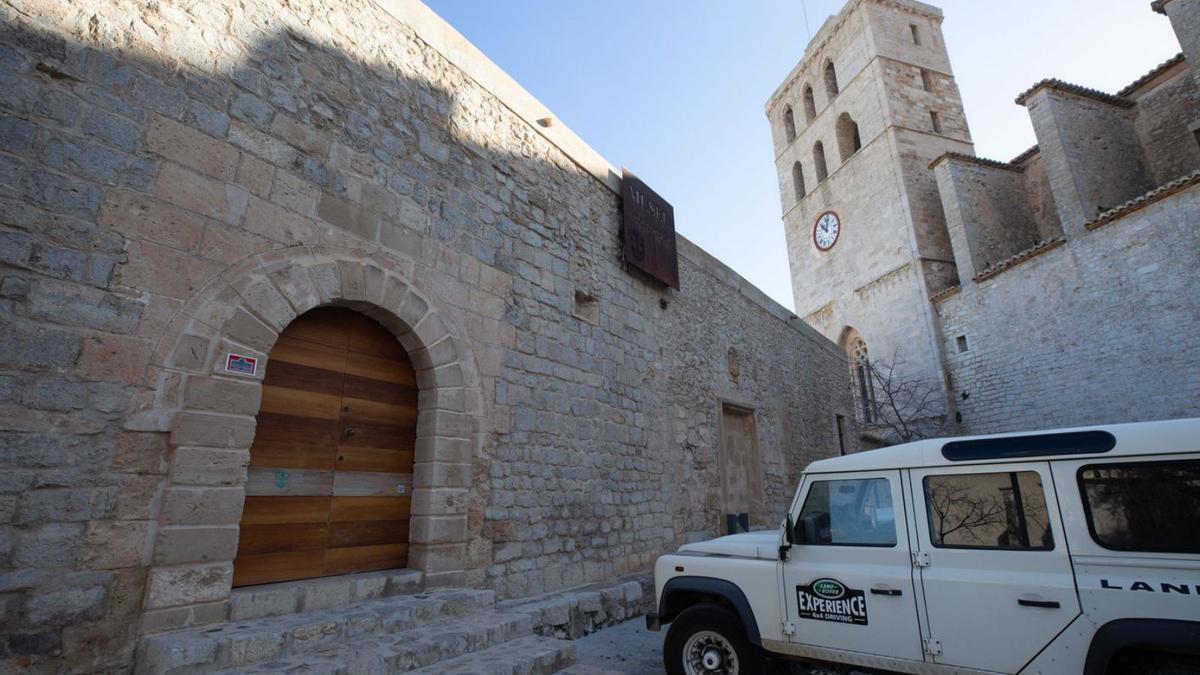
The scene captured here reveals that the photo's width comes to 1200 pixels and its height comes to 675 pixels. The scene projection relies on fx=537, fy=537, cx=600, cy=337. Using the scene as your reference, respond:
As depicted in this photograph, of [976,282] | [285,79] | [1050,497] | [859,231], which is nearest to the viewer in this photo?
[1050,497]

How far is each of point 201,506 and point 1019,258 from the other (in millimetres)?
17458

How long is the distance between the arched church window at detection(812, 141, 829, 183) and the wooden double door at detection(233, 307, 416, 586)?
23813 mm

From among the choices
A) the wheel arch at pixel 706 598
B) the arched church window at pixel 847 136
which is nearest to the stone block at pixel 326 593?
the wheel arch at pixel 706 598

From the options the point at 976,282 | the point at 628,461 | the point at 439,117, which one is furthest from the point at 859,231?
the point at 439,117

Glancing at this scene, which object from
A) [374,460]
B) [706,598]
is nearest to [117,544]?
[374,460]

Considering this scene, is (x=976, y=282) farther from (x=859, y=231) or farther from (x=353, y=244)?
(x=353, y=244)

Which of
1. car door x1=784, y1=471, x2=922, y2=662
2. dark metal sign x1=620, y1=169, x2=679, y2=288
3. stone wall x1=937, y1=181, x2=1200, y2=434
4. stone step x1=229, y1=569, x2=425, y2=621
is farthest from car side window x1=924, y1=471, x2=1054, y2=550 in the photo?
stone wall x1=937, y1=181, x2=1200, y2=434

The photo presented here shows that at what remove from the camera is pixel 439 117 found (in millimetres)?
4668

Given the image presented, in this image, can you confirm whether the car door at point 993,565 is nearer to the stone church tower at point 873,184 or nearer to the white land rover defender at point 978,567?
the white land rover defender at point 978,567

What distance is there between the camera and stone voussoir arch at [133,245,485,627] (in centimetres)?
276

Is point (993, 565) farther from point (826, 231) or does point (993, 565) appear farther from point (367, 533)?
point (826, 231)

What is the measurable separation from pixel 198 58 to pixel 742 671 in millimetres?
4769

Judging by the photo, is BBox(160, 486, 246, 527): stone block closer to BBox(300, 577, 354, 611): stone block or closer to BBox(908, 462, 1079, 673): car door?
BBox(300, 577, 354, 611): stone block

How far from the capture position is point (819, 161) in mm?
24141
